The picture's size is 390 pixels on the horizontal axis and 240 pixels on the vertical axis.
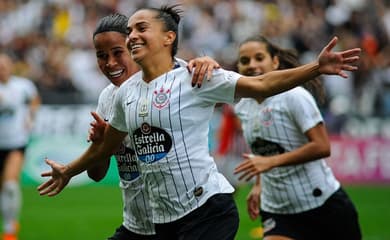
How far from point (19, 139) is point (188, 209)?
768cm

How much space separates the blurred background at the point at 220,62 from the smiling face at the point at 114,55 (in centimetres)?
756

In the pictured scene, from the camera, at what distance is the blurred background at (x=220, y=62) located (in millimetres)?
17464

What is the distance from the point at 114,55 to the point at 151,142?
0.93 metres

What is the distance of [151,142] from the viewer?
6.00 m

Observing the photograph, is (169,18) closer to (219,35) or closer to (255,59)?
(255,59)

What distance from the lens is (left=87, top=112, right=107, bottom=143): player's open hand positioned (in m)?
6.41

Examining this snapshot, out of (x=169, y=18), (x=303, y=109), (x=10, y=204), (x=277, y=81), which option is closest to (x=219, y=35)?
(x=10, y=204)

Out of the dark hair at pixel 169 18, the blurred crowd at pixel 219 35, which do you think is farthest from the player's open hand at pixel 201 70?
the blurred crowd at pixel 219 35

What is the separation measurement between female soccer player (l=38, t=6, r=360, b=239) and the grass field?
21.1 feet

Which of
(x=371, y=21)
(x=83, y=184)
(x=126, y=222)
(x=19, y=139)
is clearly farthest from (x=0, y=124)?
(x=371, y=21)

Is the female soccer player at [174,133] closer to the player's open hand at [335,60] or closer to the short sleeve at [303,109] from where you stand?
the player's open hand at [335,60]

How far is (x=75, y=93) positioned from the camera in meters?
20.4

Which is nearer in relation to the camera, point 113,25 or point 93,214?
point 113,25

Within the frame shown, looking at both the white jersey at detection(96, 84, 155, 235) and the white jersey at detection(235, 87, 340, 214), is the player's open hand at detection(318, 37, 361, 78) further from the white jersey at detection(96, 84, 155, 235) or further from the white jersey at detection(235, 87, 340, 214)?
the white jersey at detection(235, 87, 340, 214)
